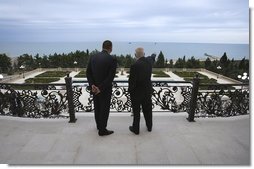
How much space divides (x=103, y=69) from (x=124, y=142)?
94 cm

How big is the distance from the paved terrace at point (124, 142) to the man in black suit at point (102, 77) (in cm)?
32

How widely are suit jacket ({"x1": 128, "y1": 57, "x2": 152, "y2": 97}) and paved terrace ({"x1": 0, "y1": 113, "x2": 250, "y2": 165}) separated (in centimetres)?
60

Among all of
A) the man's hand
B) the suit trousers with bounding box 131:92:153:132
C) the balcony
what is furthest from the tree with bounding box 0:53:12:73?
the suit trousers with bounding box 131:92:153:132

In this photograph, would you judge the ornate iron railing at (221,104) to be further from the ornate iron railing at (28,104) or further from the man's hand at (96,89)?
the ornate iron railing at (28,104)

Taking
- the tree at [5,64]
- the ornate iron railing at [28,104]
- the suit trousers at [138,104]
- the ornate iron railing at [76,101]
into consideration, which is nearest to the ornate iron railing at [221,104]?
the ornate iron railing at [76,101]

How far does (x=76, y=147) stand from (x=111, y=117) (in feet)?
4.35

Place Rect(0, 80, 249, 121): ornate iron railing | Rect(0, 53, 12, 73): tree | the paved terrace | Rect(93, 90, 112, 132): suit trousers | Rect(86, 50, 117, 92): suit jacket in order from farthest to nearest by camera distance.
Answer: Rect(0, 53, 12, 73): tree
Rect(0, 80, 249, 121): ornate iron railing
Rect(93, 90, 112, 132): suit trousers
Rect(86, 50, 117, 92): suit jacket
the paved terrace

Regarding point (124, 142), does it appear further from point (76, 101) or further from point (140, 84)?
point (76, 101)

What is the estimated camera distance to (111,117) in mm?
4344

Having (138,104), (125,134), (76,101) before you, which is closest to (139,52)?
(138,104)

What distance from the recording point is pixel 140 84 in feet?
11.2

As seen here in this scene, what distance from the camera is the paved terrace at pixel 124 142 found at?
2.79m

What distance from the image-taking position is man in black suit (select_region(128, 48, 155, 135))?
3.33 m

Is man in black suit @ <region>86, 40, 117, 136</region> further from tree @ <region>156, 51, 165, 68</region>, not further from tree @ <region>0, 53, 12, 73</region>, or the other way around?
tree @ <region>156, 51, 165, 68</region>
